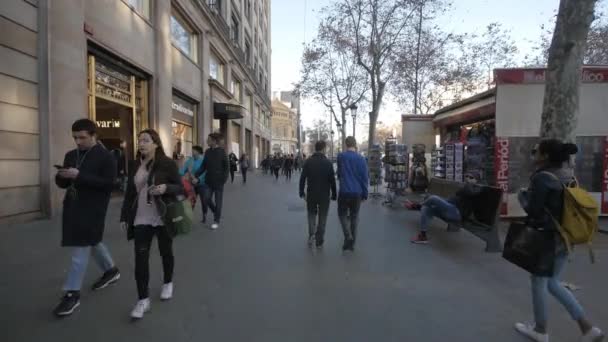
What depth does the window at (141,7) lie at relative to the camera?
12977mm

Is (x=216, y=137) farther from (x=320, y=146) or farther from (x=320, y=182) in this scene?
(x=320, y=182)

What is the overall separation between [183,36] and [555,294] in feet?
59.9

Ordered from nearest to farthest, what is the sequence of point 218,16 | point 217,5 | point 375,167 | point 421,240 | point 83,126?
point 83,126, point 421,240, point 375,167, point 218,16, point 217,5

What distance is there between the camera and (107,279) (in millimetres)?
4395

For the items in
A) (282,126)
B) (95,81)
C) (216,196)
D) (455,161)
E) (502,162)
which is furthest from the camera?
(282,126)

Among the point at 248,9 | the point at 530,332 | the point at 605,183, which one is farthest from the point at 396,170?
the point at 248,9

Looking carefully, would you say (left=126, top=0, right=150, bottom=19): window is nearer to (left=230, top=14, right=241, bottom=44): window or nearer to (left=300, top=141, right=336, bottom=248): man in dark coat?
(left=300, top=141, right=336, bottom=248): man in dark coat

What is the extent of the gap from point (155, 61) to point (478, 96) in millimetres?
10448

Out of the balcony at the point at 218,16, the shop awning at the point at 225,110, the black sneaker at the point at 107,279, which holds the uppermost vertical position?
the balcony at the point at 218,16

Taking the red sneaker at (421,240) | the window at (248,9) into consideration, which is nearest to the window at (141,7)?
the red sneaker at (421,240)

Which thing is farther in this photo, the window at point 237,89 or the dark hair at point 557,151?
the window at point 237,89

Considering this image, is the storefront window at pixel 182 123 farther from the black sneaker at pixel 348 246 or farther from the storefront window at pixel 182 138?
the black sneaker at pixel 348 246

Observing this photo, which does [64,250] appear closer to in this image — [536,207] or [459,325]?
[459,325]

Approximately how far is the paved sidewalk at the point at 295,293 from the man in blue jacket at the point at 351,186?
1.19ft
